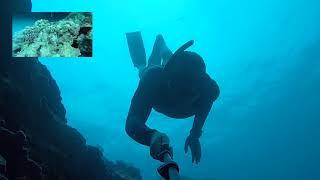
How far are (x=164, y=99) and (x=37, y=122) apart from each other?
3.66 metres

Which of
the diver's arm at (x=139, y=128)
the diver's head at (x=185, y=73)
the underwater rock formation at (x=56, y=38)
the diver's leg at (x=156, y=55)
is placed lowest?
the diver's arm at (x=139, y=128)

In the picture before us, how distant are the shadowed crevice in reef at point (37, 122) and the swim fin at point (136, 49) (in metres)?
3.15

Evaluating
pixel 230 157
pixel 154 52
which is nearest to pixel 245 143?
pixel 230 157

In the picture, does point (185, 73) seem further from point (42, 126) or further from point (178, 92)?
point (42, 126)

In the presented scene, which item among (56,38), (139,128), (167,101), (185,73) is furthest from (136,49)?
(56,38)

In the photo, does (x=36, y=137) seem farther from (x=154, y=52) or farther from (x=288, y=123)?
(x=288, y=123)

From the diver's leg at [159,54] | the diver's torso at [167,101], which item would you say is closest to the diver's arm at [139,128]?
the diver's torso at [167,101]

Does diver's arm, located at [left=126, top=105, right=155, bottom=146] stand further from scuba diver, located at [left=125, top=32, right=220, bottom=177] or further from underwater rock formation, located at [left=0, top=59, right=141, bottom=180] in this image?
underwater rock formation, located at [left=0, top=59, right=141, bottom=180]

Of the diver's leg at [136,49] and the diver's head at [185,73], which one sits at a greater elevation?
the diver's leg at [136,49]

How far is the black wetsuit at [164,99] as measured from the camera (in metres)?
7.45

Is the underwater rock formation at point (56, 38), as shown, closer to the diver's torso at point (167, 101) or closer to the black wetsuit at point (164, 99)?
the black wetsuit at point (164, 99)

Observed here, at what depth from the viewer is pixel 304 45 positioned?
117 ft

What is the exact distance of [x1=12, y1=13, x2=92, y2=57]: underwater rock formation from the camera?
4.81 meters

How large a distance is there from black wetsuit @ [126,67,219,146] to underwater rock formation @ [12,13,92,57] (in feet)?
7.83
